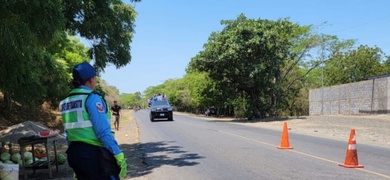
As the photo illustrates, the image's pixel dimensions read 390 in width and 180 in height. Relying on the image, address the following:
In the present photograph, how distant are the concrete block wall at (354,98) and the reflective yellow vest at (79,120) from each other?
1058 inches

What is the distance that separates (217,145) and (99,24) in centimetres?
598

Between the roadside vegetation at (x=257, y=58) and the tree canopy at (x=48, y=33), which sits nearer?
the tree canopy at (x=48, y=33)

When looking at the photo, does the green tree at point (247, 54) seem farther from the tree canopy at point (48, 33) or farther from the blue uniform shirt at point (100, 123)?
the blue uniform shirt at point (100, 123)

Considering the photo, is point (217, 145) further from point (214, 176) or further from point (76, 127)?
point (76, 127)

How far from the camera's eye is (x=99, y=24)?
461 inches

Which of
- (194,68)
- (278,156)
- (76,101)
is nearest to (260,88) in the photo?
(194,68)

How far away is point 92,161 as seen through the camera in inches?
150

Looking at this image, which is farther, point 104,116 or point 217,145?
point 217,145

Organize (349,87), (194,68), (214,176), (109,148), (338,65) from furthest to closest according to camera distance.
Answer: (338,65)
(194,68)
(349,87)
(214,176)
(109,148)

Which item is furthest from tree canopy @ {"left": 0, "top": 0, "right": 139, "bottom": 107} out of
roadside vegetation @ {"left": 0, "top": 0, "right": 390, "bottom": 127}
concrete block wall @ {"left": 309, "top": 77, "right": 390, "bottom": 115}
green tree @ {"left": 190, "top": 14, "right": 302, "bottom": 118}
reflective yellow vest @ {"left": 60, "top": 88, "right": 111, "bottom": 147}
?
concrete block wall @ {"left": 309, "top": 77, "right": 390, "bottom": 115}

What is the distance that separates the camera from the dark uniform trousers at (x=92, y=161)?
3.80 meters

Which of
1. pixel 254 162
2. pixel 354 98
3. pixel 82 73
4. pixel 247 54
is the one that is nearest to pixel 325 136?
pixel 254 162

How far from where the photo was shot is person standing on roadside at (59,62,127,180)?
3.78 meters

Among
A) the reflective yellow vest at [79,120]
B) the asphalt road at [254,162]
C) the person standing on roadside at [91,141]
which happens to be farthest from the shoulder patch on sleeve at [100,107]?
the asphalt road at [254,162]
